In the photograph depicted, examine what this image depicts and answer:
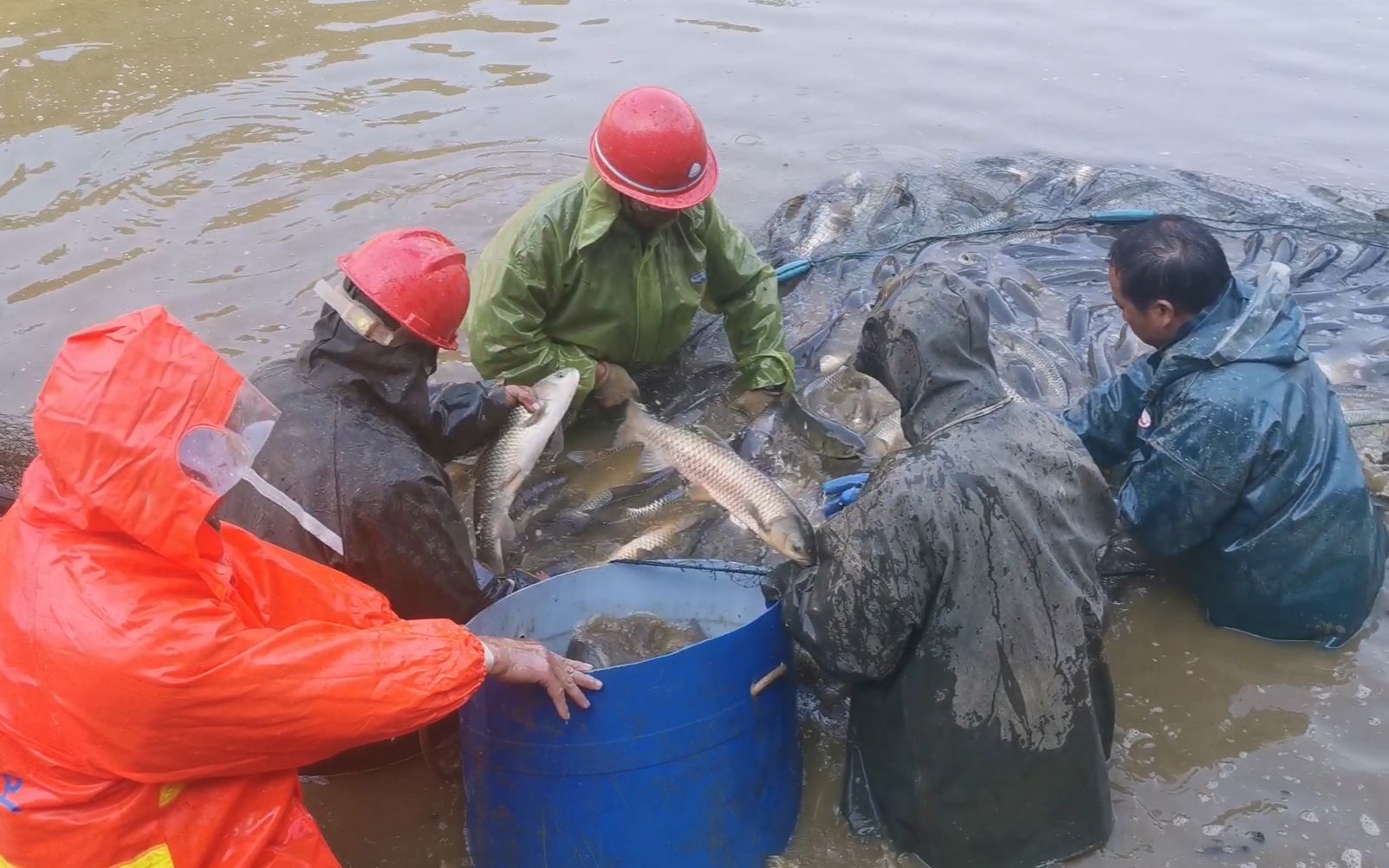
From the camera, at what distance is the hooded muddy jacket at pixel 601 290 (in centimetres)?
500

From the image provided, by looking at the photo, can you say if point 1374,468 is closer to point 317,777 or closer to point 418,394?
point 418,394

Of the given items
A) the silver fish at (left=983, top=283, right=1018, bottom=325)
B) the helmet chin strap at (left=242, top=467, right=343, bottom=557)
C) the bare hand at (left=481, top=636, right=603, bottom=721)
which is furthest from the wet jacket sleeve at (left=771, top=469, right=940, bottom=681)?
the silver fish at (left=983, top=283, right=1018, bottom=325)

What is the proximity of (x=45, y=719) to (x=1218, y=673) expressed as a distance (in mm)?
3665

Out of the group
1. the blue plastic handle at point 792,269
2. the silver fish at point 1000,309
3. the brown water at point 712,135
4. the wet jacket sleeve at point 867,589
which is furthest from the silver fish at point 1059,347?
the wet jacket sleeve at point 867,589

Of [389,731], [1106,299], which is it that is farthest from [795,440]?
[389,731]

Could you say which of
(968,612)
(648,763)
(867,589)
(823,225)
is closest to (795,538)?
(867,589)

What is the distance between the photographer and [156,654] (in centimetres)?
216

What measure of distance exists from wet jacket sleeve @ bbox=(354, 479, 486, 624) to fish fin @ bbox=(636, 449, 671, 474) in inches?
46.7

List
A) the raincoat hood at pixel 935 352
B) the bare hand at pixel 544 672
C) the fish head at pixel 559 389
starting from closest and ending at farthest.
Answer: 1. the bare hand at pixel 544 672
2. the raincoat hood at pixel 935 352
3. the fish head at pixel 559 389

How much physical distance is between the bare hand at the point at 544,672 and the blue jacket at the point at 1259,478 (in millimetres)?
2236

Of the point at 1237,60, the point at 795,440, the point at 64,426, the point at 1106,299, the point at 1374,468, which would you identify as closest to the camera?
the point at 64,426

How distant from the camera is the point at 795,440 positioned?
5.11m

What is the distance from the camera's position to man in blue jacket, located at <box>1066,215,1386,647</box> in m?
3.74

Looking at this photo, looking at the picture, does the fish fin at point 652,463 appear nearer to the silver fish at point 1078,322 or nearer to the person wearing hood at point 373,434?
the person wearing hood at point 373,434
